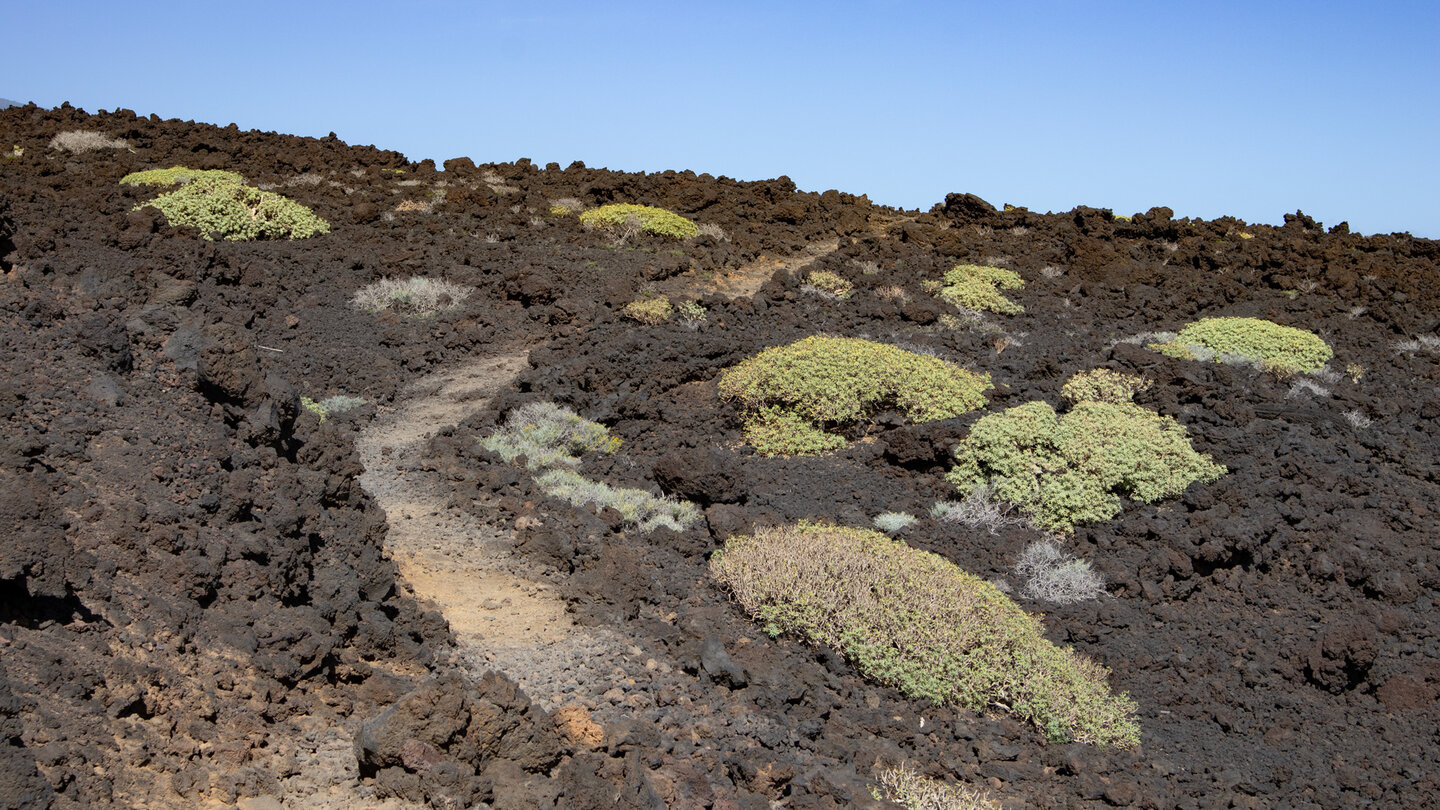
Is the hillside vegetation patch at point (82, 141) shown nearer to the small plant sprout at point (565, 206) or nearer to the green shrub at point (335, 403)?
the small plant sprout at point (565, 206)

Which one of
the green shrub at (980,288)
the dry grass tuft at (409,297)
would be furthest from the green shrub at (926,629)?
the dry grass tuft at (409,297)

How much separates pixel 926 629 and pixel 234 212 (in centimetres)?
1309

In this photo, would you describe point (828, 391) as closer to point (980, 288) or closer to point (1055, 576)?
point (1055, 576)

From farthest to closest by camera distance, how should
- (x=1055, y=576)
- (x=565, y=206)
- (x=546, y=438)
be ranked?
(x=565, y=206) → (x=546, y=438) → (x=1055, y=576)

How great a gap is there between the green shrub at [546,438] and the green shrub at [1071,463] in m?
3.58

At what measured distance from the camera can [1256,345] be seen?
1326 cm

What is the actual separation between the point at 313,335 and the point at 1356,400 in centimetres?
1242

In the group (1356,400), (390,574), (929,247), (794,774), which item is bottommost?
(794,774)

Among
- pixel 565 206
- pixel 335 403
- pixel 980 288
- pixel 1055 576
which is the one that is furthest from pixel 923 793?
pixel 565 206

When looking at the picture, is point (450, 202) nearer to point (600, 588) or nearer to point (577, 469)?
point (577, 469)

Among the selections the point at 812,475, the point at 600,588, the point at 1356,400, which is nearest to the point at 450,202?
the point at 812,475

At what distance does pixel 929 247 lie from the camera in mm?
18219

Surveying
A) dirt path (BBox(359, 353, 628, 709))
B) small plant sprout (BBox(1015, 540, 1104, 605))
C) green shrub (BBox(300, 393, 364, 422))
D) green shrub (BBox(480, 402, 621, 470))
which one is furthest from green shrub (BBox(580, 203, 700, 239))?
small plant sprout (BBox(1015, 540, 1104, 605))

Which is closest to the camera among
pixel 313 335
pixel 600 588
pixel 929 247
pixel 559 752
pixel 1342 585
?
pixel 559 752
